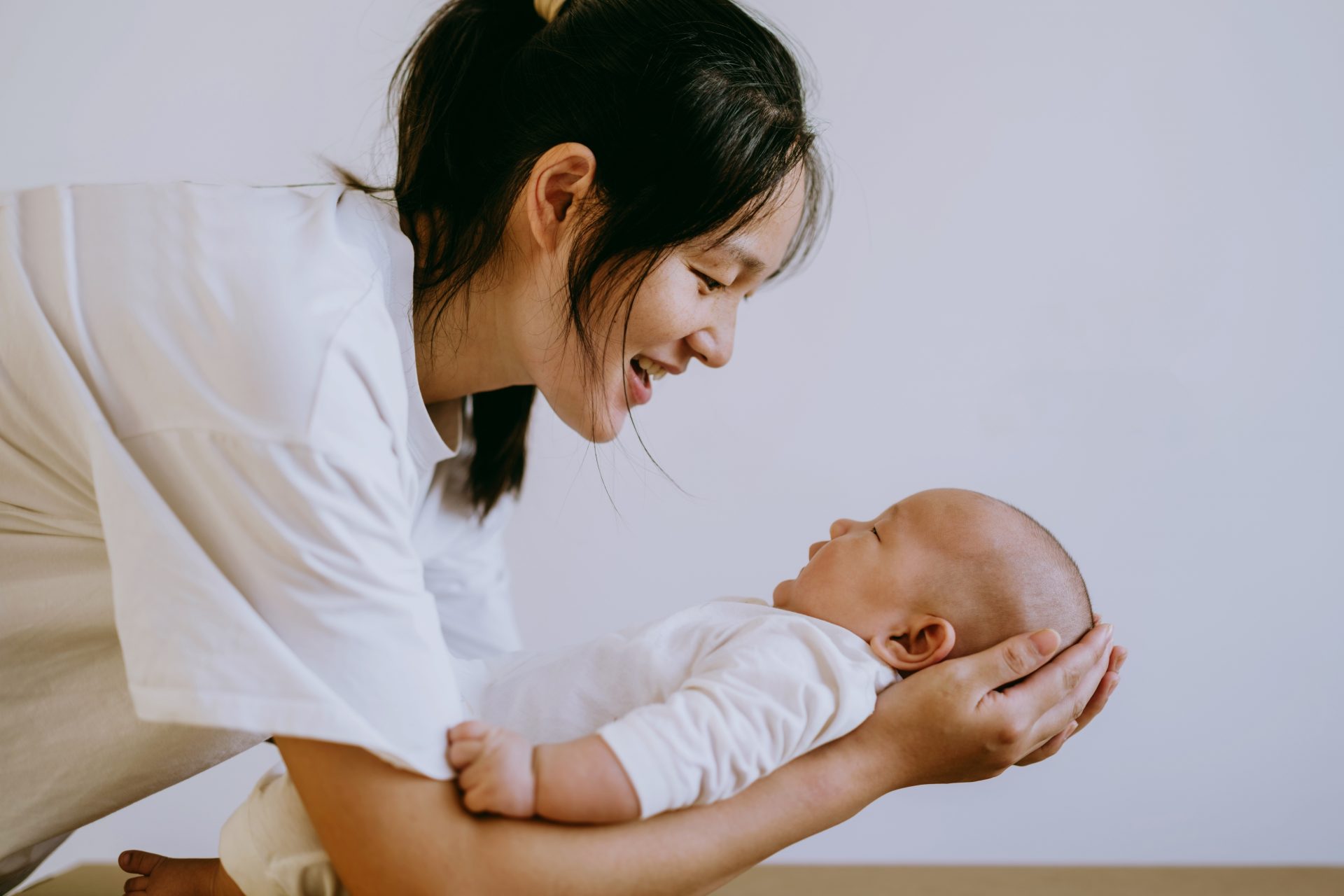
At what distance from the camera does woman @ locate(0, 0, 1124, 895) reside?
2.60 feet

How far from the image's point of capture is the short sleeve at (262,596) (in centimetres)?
76

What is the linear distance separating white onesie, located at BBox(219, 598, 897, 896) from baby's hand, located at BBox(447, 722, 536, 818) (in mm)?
72

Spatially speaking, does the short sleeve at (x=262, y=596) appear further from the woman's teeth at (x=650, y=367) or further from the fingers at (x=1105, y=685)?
the fingers at (x=1105, y=685)

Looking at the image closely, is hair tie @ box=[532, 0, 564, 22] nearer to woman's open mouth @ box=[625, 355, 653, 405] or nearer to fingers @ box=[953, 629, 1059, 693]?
woman's open mouth @ box=[625, 355, 653, 405]

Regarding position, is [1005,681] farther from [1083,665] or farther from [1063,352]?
[1063,352]

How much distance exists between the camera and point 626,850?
0.84 meters

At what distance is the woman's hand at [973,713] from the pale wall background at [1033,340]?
1038 mm

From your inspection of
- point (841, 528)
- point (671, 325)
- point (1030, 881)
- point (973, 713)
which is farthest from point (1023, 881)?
point (671, 325)

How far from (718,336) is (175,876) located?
793mm

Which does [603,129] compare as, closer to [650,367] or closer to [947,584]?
[650,367]

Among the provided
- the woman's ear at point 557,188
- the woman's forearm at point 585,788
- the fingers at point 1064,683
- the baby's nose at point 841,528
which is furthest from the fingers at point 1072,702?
the woman's ear at point 557,188

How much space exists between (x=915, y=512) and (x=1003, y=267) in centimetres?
100

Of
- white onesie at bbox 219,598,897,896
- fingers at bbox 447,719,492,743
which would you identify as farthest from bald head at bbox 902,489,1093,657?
fingers at bbox 447,719,492,743

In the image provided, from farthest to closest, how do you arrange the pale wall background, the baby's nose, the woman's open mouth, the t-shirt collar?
the pale wall background < the baby's nose < the woman's open mouth < the t-shirt collar
